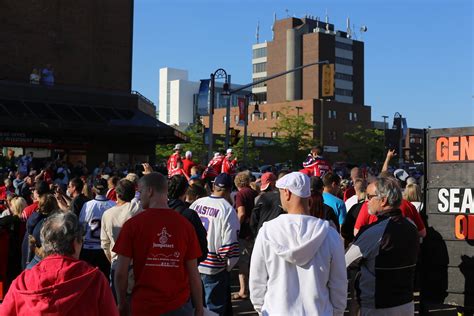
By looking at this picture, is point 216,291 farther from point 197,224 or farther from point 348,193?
point 348,193

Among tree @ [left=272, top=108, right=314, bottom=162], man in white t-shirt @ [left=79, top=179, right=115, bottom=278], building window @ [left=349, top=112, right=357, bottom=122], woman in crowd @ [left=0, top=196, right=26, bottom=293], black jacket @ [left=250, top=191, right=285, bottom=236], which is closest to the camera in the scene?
man in white t-shirt @ [left=79, top=179, right=115, bottom=278]

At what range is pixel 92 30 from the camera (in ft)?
129

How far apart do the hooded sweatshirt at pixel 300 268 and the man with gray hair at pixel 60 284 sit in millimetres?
1100

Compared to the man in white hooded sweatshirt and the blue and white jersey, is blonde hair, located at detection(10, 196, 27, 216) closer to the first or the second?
the blue and white jersey

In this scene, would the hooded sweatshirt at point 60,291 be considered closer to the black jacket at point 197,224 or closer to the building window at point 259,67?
the black jacket at point 197,224

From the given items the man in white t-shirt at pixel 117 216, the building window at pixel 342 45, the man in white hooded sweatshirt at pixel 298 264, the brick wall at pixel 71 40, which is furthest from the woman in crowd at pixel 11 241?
the building window at pixel 342 45

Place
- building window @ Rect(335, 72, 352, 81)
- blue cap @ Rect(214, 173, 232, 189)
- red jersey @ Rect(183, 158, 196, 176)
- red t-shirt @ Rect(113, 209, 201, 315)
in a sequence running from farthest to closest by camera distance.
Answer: building window @ Rect(335, 72, 352, 81)
red jersey @ Rect(183, 158, 196, 176)
blue cap @ Rect(214, 173, 232, 189)
red t-shirt @ Rect(113, 209, 201, 315)

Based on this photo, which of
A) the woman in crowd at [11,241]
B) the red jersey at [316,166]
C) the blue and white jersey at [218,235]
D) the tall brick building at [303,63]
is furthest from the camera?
the tall brick building at [303,63]

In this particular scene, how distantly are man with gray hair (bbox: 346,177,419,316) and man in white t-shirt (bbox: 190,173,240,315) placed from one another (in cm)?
200

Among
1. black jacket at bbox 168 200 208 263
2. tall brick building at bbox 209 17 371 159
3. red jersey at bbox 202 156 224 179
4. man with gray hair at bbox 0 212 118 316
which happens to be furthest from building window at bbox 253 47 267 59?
man with gray hair at bbox 0 212 118 316

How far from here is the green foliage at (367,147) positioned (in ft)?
287

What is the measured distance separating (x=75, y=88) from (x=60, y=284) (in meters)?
32.3

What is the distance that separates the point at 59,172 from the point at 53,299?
59.8 feet

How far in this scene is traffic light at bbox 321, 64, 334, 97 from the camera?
28078 mm
